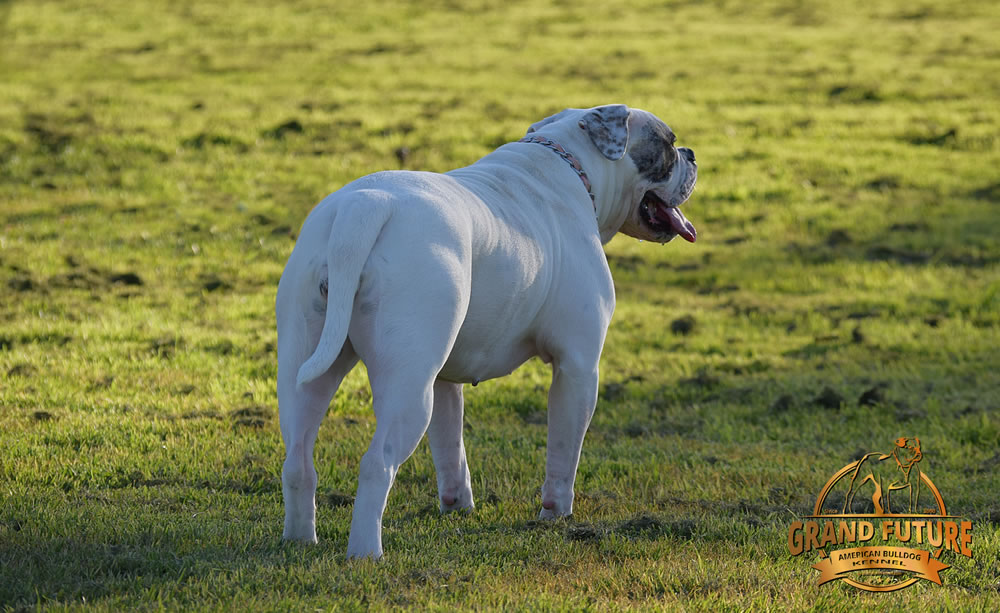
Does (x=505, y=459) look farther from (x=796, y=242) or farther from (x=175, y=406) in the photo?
(x=796, y=242)

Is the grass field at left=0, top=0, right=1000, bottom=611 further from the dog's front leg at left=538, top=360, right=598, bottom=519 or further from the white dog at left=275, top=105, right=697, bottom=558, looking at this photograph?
the white dog at left=275, top=105, right=697, bottom=558

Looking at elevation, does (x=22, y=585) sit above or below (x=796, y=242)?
above

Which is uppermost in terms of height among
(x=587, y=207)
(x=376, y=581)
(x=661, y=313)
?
(x=587, y=207)

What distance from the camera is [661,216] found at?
283 inches

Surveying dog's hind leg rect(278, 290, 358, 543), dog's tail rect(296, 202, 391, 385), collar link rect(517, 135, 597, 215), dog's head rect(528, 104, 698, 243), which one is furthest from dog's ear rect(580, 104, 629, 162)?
dog's hind leg rect(278, 290, 358, 543)

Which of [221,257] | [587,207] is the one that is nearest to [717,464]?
[587,207]

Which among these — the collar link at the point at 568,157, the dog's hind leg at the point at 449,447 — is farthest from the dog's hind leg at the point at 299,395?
the collar link at the point at 568,157

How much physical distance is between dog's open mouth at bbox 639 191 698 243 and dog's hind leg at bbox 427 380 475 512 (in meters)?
1.68

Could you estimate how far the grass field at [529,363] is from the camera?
207 inches

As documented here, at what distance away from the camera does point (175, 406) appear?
8.77 metres

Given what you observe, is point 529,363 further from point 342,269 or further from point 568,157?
point 342,269

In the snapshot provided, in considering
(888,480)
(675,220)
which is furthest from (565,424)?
(888,480)

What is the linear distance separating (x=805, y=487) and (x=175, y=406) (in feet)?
15.4

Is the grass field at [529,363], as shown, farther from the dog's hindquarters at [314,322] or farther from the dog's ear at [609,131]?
the dog's ear at [609,131]
